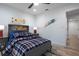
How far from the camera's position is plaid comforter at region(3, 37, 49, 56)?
4.53ft

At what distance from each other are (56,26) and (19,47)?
85 centimetres

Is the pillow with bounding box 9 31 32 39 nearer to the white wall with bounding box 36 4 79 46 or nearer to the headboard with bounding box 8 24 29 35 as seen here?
the headboard with bounding box 8 24 29 35

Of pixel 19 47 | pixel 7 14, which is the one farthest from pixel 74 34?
pixel 7 14

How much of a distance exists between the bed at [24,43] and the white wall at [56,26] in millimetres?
A: 146

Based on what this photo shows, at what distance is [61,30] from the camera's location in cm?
158

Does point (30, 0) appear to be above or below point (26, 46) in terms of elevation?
above

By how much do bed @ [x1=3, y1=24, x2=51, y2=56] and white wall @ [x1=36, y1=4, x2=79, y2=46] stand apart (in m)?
0.15

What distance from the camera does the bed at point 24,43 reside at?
140 centimetres

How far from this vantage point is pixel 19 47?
4.56 ft

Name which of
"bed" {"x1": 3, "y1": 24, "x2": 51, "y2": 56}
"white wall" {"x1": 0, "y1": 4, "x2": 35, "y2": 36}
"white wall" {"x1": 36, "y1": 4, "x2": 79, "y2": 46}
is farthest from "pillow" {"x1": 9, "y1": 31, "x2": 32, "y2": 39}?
"white wall" {"x1": 36, "y1": 4, "x2": 79, "y2": 46}

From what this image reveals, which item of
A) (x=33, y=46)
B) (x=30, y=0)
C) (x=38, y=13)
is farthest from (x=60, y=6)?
(x=33, y=46)

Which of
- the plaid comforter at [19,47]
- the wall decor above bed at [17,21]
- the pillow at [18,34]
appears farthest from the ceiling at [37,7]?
the plaid comforter at [19,47]

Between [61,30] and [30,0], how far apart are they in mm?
850

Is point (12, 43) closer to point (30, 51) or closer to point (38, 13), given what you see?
point (30, 51)
